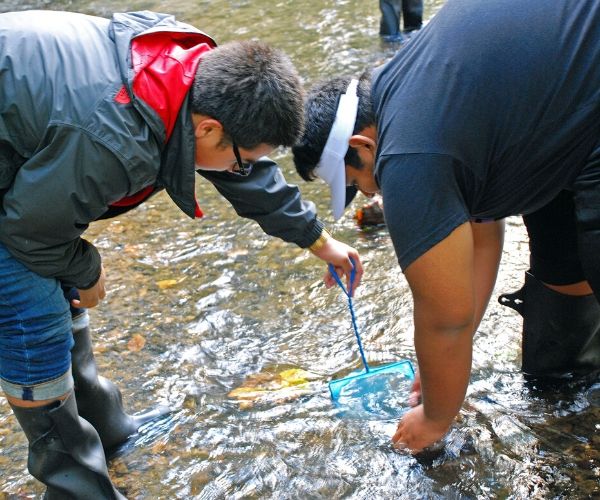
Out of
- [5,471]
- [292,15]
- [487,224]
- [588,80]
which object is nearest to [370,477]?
[487,224]

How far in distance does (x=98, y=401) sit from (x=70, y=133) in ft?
4.15

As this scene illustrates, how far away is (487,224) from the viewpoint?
106 inches

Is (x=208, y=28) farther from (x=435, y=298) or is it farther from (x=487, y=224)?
(x=435, y=298)

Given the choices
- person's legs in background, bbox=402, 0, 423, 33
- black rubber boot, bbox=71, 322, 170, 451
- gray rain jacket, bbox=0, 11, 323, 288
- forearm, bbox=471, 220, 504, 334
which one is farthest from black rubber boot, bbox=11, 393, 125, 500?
person's legs in background, bbox=402, 0, 423, 33

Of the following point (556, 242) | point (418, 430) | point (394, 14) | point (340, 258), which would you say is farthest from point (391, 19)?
point (418, 430)

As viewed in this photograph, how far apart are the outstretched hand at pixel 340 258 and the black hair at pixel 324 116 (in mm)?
674

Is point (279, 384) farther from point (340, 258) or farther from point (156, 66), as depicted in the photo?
point (156, 66)

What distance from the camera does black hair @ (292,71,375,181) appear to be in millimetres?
2146

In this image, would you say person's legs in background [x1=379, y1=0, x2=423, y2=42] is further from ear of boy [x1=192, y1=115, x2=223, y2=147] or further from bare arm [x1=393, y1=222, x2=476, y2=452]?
bare arm [x1=393, y1=222, x2=476, y2=452]

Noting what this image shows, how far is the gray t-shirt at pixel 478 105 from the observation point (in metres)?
1.83

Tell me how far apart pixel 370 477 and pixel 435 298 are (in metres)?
1.05

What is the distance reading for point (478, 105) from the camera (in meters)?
1.84

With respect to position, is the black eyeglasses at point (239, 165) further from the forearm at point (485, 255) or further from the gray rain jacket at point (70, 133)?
the forearm at point (485, 255)

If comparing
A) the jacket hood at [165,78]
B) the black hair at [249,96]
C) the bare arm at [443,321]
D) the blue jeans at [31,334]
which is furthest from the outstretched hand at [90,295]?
the bare arm at [443,321]
